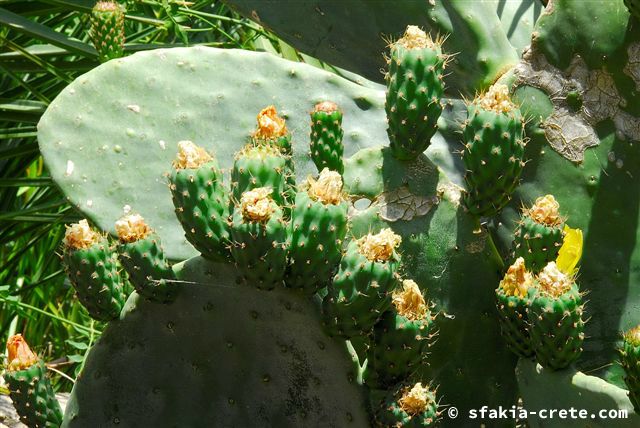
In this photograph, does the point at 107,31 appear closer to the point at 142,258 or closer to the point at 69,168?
the point at 69,168

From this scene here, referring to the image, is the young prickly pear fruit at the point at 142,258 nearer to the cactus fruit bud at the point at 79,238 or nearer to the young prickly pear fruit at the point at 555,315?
the cactus fruit bud at the point at 79,238

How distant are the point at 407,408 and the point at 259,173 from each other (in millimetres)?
422

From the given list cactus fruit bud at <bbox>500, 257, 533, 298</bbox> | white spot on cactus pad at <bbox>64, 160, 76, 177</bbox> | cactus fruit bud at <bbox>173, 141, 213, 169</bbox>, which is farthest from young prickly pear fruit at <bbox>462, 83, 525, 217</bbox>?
white spot on cactus pad at <bbox>64, 160, 76, 177</bbox>

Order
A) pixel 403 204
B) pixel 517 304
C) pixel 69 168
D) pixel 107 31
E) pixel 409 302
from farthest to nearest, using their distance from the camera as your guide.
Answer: pixel 107 31, pixel 69 168, pixel 403 204, pixel 517 304, pixel 409 302

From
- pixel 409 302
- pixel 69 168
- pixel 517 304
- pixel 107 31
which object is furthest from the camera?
pixel 107 31

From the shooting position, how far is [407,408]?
1602 millimetres

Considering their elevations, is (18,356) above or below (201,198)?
below

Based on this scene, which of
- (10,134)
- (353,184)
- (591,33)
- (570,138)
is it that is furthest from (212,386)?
(10,134)

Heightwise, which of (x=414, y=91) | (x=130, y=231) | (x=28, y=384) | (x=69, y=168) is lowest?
(x=28, y=384)

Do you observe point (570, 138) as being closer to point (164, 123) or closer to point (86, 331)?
point (164, 123)

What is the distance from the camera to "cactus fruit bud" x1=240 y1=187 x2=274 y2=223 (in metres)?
1.51

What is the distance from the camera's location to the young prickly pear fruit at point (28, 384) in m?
1.77

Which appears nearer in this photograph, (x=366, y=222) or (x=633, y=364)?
(x=633, y=364)

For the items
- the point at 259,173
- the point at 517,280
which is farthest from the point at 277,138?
the point at 517,280
